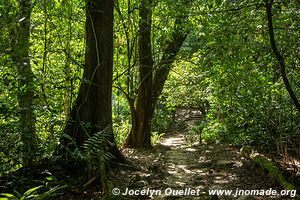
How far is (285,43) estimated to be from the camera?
4645 millimetres

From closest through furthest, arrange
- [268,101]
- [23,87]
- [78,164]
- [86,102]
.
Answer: [23,87] < [78,164] < [86,102] < [268,101]

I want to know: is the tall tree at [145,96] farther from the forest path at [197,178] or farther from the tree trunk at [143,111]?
the forest path at [197,178]

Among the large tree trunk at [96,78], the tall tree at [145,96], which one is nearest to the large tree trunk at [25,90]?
the large tree trunk at [96,78]

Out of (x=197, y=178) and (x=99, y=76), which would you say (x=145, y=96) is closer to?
(x=99, y=76)

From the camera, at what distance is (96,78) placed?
5512mm

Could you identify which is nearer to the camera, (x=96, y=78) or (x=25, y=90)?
(x=25, y=90)

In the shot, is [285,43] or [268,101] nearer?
[285,43]

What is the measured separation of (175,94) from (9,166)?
37.6ft

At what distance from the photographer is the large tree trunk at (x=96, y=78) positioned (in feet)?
17.7

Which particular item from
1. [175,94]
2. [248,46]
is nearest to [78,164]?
[248,46]

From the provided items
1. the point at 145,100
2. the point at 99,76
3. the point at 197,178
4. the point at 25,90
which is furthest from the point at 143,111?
the point at 25,90

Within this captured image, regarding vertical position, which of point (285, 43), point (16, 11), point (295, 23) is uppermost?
point (16, 11)

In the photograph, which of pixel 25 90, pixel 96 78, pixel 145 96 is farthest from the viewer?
pixel 145 96

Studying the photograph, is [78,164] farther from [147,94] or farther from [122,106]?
[122,106]
